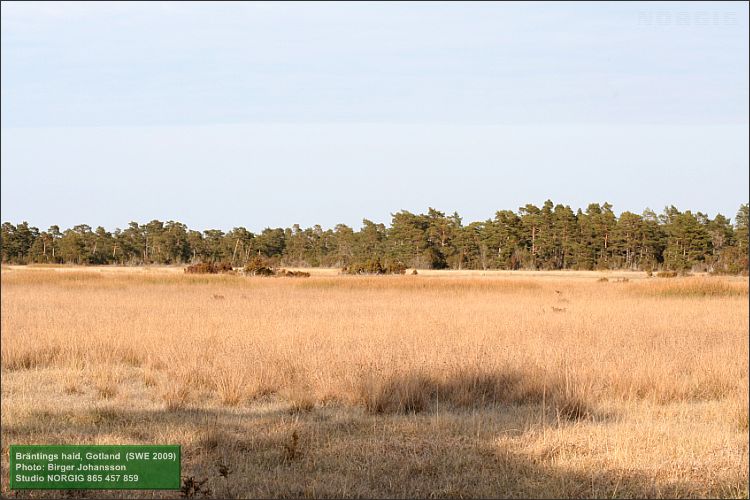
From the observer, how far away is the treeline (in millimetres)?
10902

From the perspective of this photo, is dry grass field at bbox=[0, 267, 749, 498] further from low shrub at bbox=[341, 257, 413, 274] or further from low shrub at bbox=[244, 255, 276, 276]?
low shrub at bbox=[341, 257, 413, 274]

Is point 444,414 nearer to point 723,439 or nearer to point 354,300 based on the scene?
point 723,439

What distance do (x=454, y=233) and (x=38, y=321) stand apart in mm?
18207

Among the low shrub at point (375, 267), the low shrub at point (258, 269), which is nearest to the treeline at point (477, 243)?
the low shrub at point (375, 267)

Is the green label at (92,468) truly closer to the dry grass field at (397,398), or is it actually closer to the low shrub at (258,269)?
the dry grass field at (397,398)

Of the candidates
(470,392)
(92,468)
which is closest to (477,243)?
(470,392)

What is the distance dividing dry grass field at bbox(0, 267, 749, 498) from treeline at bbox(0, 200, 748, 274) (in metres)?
1.57

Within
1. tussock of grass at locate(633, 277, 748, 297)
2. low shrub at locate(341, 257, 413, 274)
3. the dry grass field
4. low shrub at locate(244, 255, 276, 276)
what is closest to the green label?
the dry grass field

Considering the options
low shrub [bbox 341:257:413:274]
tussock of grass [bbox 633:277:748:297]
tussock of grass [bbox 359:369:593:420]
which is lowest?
tussock of grass [bbox 359:369:593:420]

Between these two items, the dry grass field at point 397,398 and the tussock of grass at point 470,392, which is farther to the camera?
the tussock of grass at point 470,392

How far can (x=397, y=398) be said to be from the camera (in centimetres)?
828

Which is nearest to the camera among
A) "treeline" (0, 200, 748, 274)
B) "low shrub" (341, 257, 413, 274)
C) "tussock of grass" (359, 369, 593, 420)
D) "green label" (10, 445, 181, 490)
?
"green label" (10, 445, 181, 490)

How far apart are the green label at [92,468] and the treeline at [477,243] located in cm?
386

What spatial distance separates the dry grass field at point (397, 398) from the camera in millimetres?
5672
